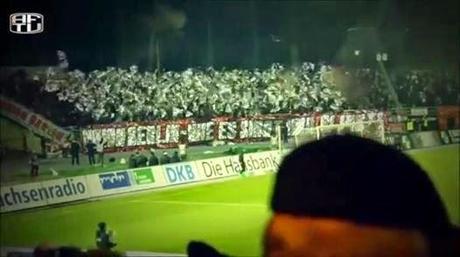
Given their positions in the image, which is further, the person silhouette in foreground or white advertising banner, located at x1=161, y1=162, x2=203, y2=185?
white advertising banner, located at x1=161, y1=162, x2=203, y2=185

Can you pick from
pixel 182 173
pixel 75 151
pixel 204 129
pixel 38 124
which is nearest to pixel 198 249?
pixel 182 173

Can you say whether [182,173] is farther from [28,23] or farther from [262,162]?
[28,23]

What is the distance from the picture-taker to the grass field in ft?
7.35

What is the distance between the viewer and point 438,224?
7.20ft

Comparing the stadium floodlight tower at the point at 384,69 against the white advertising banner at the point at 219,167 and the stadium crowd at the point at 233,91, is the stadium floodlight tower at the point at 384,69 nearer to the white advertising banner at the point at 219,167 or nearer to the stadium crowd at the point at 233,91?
the stadium crowd at the point at 233,91

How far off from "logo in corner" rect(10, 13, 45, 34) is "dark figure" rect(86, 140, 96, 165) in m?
0.37

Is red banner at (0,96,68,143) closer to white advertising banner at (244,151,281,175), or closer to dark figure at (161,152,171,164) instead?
dark figure at (161,152,171,164)

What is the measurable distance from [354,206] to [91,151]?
2.54 ft

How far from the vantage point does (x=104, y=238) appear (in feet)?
7.43

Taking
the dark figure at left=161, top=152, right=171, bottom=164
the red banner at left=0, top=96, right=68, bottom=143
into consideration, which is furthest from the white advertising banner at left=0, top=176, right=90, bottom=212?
the dark figure at left=161, top=152, right=171, bottom=164

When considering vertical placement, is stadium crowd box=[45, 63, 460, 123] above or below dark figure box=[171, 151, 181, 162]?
above

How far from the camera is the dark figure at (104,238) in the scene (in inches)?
89.1

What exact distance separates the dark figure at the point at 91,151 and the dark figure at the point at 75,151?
3 cm

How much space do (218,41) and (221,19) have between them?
0.22 feet
